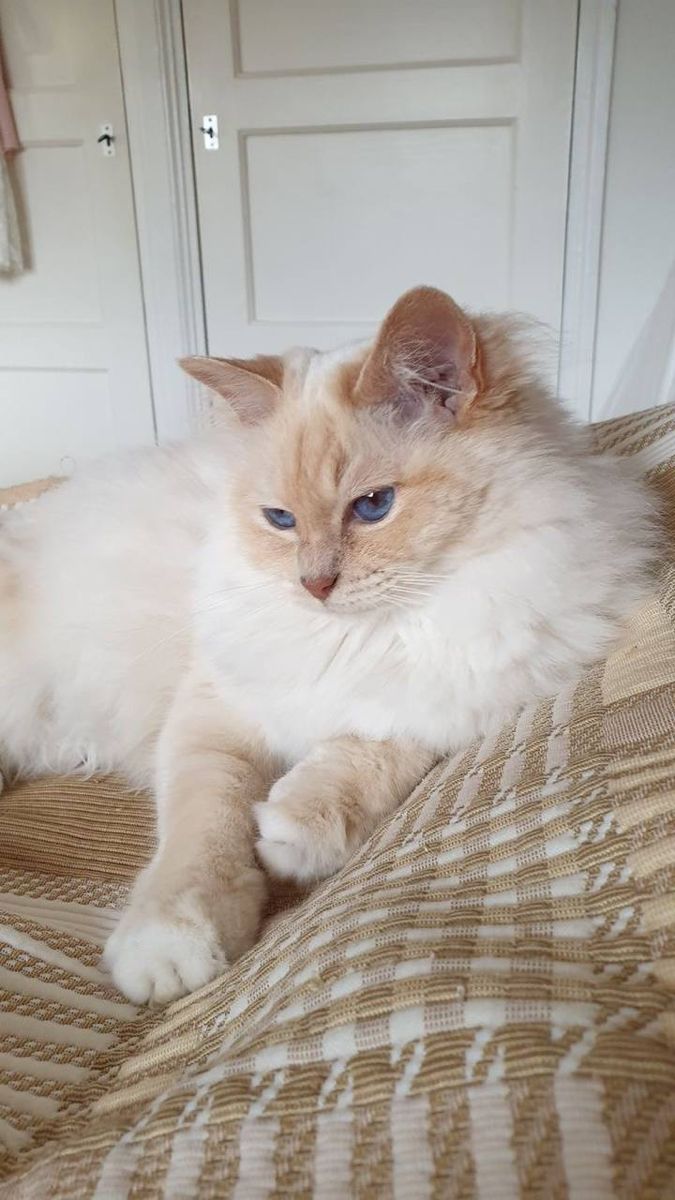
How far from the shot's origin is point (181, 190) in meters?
3.75

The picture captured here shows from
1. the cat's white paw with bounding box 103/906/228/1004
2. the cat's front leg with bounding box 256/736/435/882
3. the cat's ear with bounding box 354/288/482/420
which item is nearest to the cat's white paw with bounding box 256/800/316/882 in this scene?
the cat's front leg with bounding box 256/736/435/882

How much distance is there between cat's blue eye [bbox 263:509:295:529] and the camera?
1.15 m

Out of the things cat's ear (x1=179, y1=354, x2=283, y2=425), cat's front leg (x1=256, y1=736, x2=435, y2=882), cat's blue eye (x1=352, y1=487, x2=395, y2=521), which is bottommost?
cat's front leg (x1=256, y1=736, x2=435, y2=882)

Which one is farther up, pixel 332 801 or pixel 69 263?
pixel 69 263

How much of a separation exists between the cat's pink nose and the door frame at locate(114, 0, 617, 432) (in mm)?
2236

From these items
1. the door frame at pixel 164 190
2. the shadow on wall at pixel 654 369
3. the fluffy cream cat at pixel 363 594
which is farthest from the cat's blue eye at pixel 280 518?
the door frame at pixel 164 190

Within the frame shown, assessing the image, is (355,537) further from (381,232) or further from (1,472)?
(1,472)

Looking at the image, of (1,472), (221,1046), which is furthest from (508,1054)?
(1,472)

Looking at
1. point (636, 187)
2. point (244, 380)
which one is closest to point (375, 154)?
point (636, 187)

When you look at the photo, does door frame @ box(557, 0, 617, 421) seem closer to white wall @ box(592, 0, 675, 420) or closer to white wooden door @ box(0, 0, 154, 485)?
white wall @ box(592, 0, 675, 420)

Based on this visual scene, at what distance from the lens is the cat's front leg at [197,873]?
2.83ft

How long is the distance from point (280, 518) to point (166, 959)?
590mm

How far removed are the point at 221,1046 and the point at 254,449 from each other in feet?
2.71

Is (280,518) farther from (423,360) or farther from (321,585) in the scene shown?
(423,360)
